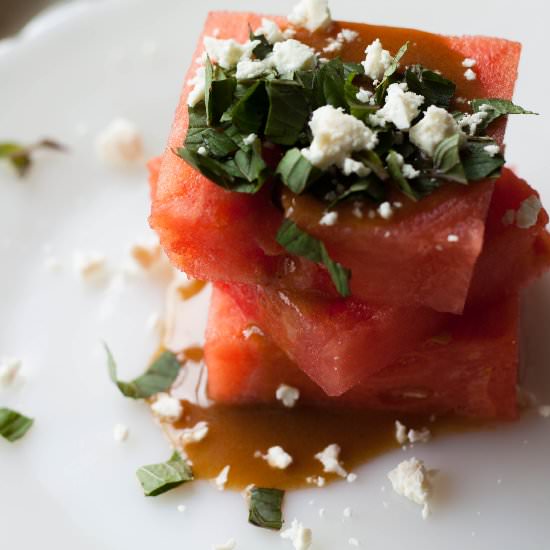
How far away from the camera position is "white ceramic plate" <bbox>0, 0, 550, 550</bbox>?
266 centimetres

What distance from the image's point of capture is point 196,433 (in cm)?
285

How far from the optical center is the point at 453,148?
224 centimetres

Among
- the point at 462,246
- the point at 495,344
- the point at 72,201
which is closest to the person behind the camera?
the point at 462,246

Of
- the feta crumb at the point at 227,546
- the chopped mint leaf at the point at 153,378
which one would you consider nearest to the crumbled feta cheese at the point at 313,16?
the chopped mint leaf at the point at 153,378

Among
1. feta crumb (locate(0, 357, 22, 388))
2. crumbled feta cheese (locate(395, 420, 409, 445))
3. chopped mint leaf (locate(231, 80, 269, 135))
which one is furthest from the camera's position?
feta crumb (locate(0, 357, 22, 388))

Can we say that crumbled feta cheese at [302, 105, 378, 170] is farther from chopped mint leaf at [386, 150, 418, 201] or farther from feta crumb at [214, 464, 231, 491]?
feta crumb at [214, 464, 231, 491]

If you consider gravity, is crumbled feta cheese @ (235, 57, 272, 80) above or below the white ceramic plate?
above

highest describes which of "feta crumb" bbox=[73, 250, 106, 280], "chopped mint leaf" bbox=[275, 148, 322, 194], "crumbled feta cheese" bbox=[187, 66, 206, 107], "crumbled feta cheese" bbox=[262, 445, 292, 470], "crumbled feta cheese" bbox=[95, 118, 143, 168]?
"crumbled feta cheese" bbox=[187, 66, 206, 107]

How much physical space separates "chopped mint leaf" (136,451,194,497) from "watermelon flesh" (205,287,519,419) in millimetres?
245

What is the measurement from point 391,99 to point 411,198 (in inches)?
11.1

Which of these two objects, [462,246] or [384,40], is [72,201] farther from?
[462,246]

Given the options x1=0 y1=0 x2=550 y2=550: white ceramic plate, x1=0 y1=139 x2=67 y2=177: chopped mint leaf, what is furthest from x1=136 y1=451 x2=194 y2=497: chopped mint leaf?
x1=0 y1=139 x2=67 y2=177: chopped mint leaf

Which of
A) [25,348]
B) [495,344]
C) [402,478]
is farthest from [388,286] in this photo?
[25,348]

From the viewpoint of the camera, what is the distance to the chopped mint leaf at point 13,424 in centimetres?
292
